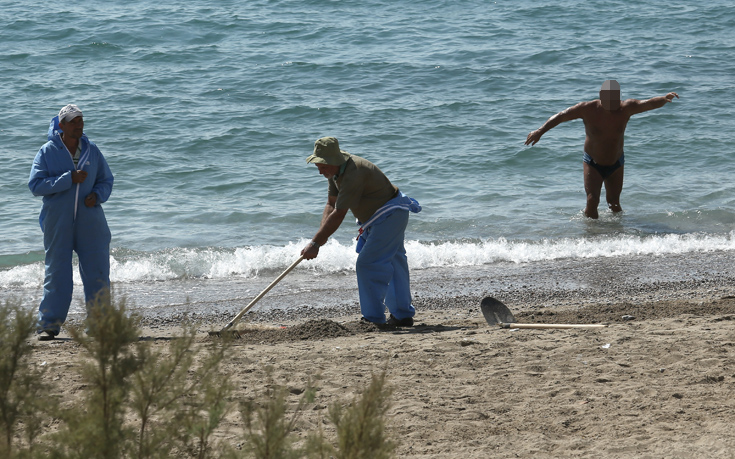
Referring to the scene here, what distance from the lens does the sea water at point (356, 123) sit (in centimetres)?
980

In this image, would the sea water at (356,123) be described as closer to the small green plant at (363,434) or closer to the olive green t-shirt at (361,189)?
the olive green t-shirt at (361,189)

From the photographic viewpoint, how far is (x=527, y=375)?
Result: 192 inches

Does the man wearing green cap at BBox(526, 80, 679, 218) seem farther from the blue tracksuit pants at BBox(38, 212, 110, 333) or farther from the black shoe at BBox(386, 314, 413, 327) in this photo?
→ the blue tracksuit pants at BBox(38, 212, 110, 333)

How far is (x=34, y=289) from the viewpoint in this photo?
8.44 m

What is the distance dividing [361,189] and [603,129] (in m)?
4.72

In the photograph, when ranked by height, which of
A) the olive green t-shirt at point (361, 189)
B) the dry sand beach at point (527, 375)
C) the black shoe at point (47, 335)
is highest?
the olive green t-shirt at point (361, 189)

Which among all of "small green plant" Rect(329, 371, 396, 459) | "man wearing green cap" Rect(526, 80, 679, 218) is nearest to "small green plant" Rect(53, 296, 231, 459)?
"small green plant" Rect(329, 371, 396, 459)

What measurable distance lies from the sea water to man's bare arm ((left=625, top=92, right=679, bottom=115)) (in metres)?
1.61

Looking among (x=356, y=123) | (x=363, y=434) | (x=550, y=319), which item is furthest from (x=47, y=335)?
(x=356, y=123)

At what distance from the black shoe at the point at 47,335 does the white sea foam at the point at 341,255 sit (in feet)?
7.56

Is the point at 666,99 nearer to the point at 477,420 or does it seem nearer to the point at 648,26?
the point at 477,420

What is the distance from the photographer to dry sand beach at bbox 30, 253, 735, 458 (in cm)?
402

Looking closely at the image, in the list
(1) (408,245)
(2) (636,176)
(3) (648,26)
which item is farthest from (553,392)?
(3) (648,26)

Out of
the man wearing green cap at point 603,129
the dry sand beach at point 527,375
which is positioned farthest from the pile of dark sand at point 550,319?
the man wearing green cap at point 603,129
